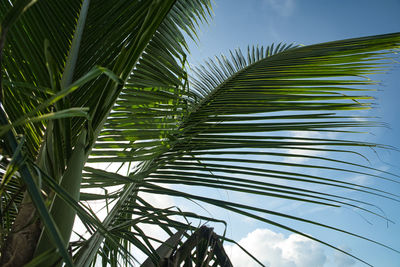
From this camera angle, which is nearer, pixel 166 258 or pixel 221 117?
pixel 166 258

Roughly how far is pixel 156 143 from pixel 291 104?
414 mm

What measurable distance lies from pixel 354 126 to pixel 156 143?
1.75 ft

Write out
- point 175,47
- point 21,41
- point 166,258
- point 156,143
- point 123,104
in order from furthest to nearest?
point 175,47, point 123,104, point 156,143, point 21,41, point 166,258

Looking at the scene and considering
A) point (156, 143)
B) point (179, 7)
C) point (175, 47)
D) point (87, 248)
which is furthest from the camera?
point (179, 7)

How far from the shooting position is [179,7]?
1.31 metres

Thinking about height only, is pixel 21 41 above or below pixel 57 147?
above

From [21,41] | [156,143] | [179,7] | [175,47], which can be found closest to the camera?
[21,41]

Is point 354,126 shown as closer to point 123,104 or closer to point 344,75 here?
point 344,75

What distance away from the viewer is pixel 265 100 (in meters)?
1.06

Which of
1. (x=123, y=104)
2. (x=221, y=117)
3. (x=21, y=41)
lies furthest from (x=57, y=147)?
(x=221, y=117)

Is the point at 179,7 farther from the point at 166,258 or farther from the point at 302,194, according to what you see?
the point at 166,258

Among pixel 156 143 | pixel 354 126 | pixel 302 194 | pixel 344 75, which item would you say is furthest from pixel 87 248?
pixel 344 75

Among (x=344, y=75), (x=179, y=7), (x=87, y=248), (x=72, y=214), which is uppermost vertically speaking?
(x=179, y=7)

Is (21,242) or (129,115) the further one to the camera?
(129,115)
